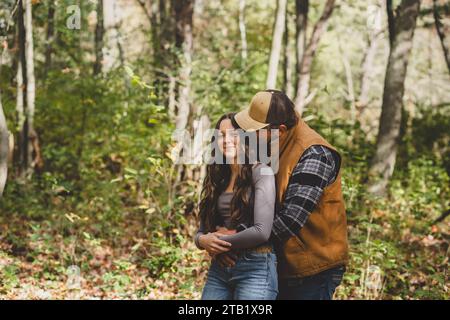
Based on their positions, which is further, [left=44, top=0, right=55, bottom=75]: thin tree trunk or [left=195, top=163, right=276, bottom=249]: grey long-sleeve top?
[left=44, top=0, right=55, bottom=75]: thin tree trunk

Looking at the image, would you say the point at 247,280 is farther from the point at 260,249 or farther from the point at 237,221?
the point at 237,221

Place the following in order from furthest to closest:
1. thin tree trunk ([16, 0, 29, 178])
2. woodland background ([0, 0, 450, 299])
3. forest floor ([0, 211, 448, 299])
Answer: thin tree trunk ([16, 0, 29, 178]) → woodland background ([0, 0, 450, 299]) → forest floor ([0, 211, 448, 299])

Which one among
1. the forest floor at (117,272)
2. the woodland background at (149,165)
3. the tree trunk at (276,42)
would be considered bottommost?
the forest floor at (117,272)

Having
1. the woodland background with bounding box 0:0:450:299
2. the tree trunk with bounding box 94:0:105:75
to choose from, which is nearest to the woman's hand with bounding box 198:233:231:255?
the woodland background with bounding box 0:0:450:299

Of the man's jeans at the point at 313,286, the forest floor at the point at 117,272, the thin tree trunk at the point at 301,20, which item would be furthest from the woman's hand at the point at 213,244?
the thin tree trunk at the point at 301,20

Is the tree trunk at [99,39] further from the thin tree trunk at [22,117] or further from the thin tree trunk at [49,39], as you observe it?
the thin tree trunk at [22,117]

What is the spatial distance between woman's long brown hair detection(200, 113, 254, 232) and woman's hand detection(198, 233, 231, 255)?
0.09 m

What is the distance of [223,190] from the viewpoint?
130 inches

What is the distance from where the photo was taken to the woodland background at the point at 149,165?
6.86 meters

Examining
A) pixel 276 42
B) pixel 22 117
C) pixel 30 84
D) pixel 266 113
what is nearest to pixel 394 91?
pixel 276 42

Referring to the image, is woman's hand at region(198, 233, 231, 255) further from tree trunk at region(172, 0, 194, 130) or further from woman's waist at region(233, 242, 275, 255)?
tree trunk at region(172, 0, 194, 130)

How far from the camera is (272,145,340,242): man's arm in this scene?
3117 mm

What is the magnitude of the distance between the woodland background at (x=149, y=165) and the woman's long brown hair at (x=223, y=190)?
8.50ft

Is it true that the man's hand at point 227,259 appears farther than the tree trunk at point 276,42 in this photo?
No
